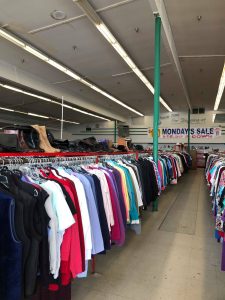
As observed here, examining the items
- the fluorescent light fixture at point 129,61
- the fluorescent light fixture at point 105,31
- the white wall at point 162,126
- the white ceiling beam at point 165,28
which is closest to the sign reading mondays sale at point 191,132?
the white wall at point 162,126

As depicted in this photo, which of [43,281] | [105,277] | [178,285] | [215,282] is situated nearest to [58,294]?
[43,281]

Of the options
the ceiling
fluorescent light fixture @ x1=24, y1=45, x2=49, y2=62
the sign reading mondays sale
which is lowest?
the sign reading mondays sale

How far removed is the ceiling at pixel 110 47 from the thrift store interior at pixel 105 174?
46 mm

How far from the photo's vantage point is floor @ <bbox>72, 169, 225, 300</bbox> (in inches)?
108

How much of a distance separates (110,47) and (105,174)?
22.1 ft

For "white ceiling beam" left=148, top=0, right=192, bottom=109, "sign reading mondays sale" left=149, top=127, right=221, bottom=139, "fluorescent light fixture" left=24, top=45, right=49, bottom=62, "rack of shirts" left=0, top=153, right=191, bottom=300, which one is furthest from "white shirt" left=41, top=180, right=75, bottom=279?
"sign reading mondays sale" left=149, top=127, right=221, bottom=139

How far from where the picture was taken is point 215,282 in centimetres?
295

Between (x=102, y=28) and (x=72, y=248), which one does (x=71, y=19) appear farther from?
(x=72, y=248)

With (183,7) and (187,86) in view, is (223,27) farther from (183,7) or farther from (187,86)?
(187,86)

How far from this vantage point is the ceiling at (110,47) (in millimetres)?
6172

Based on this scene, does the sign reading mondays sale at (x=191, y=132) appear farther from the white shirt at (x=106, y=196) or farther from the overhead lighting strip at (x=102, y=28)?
the white shirt at (x=106, y=196)

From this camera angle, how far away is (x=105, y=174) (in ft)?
9.35

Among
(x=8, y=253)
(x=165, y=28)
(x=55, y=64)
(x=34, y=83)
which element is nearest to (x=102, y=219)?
(x=8, y=253)

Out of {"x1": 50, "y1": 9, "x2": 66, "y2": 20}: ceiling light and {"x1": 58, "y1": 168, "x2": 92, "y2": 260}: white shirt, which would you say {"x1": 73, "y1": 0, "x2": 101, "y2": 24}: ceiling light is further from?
{"x1": 58, "y1": 168, "x2": 92, "y2": 260}: white shirt
